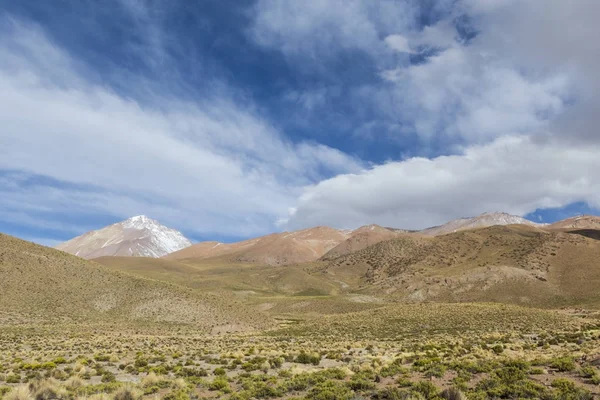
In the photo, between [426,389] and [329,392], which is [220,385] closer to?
[329,392]

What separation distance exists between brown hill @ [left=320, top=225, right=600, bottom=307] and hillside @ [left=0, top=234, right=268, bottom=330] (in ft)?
224

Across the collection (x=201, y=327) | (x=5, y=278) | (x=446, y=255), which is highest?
(x=446, y=255)

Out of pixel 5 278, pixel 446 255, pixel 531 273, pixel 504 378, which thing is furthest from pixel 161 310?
pixel 446 255

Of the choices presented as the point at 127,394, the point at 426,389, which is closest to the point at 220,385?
the point at 127,394

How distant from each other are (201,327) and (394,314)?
3128 cm

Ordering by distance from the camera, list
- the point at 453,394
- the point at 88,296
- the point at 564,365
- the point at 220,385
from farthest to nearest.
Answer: the point at 88,296, the point at 220,385, the point at 564,365, the point at 453,394

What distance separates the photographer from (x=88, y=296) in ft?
229

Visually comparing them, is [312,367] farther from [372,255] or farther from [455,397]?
[372,255]

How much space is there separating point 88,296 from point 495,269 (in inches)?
4243

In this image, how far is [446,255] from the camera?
510 feet

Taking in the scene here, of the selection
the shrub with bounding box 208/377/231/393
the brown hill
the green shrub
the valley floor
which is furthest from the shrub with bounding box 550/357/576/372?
the brown hill

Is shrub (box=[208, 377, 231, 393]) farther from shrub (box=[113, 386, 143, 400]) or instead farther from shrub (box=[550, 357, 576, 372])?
shrub (box=[550, 357, 576, 372])

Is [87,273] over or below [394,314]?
over

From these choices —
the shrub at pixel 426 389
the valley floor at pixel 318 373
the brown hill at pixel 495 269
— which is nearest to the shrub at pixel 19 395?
the valley floor at pixel 318 373
